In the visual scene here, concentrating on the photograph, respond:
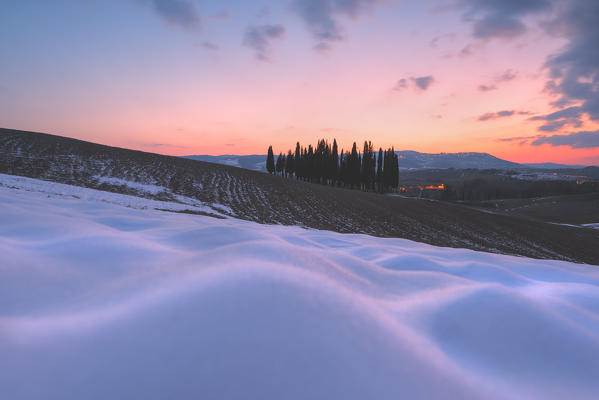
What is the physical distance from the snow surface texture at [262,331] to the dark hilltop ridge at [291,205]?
1348 cm

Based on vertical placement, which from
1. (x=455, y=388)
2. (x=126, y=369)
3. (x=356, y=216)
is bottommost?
(x=356, y=216)

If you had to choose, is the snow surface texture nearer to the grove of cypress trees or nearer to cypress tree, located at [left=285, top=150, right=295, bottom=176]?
the grove of cypress trees

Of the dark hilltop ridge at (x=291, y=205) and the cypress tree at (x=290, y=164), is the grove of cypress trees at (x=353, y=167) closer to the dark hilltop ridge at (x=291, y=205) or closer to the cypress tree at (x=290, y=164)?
the cypress tree at (x=290, y=164)

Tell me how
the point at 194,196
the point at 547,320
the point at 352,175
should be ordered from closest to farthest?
the point at 547,320, the point at 194,196, the point at 352,175

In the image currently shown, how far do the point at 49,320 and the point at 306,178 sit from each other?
2435 inches

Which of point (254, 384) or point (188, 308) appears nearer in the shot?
point (254, 384)

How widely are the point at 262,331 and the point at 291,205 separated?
66.3 ft

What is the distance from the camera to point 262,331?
112 cm

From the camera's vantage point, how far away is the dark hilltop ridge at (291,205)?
1711cm

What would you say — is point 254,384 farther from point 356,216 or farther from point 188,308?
point 356,216

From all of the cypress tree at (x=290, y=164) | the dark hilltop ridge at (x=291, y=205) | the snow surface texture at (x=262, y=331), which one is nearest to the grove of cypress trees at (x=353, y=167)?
the cypress tree at (x=290, y=164)

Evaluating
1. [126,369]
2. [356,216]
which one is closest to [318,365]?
[126,369]

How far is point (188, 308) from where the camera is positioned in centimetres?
124

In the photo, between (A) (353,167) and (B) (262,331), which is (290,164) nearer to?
(A) (353,167)
